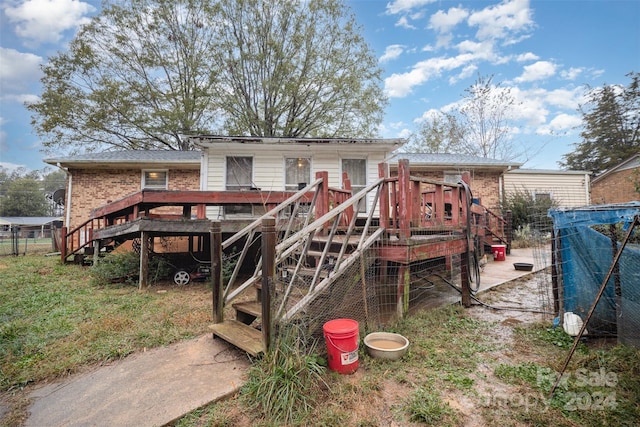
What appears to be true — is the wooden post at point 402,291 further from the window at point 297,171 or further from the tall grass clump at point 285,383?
the window at point 297,171

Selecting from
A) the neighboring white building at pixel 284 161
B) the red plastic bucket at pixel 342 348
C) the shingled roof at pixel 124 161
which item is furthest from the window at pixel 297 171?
the red plastic bucket at pixel 342 348

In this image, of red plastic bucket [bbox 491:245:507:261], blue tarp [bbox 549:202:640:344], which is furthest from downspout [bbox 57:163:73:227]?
red plastic bucket [bbox 491:245:507:261]

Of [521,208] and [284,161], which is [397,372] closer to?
[284,161]

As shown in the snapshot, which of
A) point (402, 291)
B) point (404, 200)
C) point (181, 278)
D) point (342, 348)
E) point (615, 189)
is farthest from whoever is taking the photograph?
point (615, 189)

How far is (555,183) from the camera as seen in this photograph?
14.6 metres

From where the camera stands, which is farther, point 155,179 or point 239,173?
point 155,179

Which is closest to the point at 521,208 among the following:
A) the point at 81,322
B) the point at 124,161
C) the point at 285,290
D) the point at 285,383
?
the point at 285,290

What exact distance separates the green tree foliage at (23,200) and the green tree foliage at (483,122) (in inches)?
2198

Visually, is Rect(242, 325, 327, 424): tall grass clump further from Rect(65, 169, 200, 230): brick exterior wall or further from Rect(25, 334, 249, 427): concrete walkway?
Rect(65, 169, 200, 230): brick exterior wall

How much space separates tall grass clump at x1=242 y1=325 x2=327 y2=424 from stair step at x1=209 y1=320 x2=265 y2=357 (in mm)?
154

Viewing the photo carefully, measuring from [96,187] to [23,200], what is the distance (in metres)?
48.1

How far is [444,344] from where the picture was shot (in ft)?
10.1

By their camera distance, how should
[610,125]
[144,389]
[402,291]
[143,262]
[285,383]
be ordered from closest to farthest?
1. [285,383]
2. [144,389]
3. [402,291]
4. [143,262]
5. [610,125]

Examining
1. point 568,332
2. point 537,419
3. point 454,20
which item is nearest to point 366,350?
point 537,419
